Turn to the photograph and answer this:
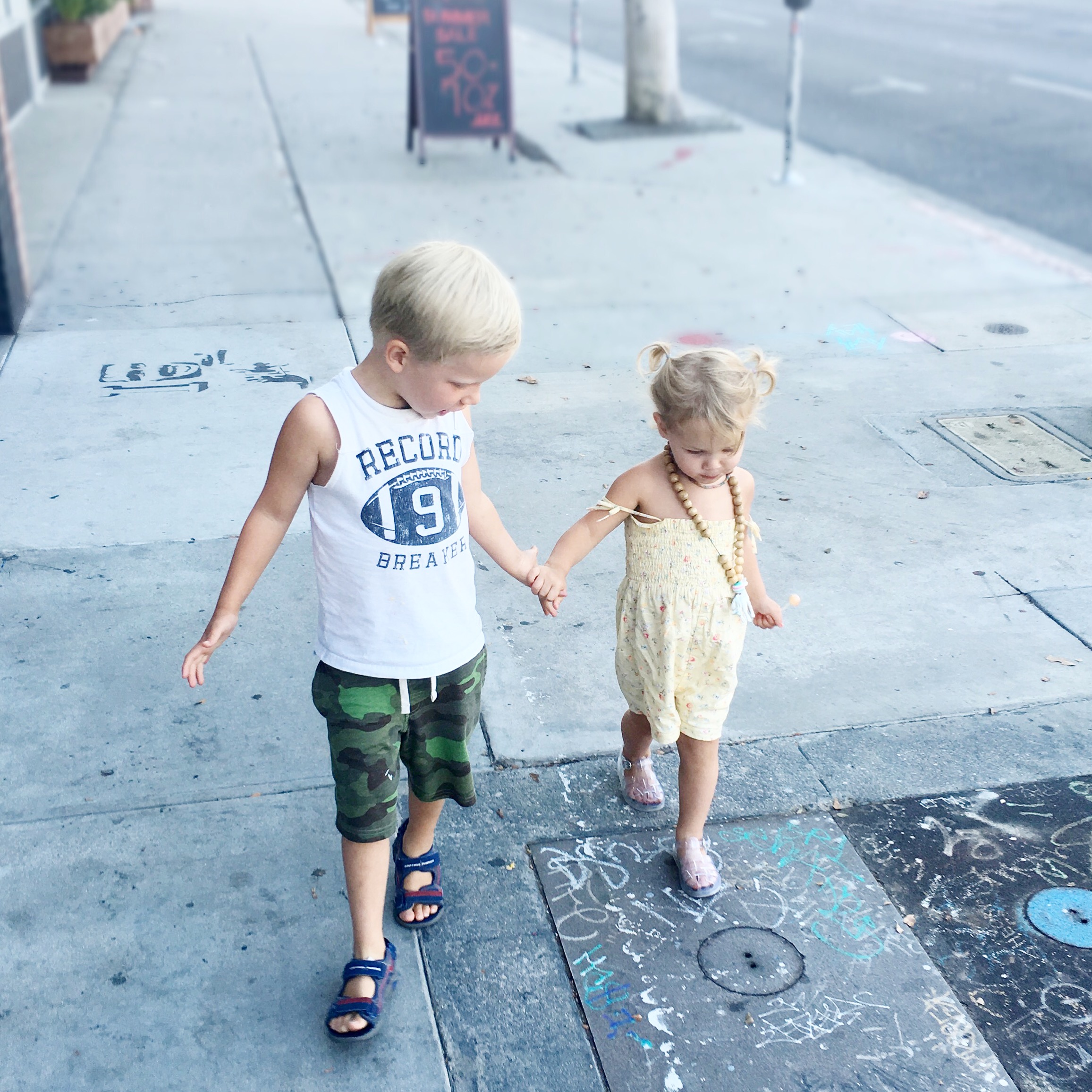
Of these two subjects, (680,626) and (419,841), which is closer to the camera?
(680,626)

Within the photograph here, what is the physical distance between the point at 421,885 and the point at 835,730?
1306mm

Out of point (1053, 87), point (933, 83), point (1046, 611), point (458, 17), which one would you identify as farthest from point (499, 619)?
point (933, 83)

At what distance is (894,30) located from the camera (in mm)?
22812

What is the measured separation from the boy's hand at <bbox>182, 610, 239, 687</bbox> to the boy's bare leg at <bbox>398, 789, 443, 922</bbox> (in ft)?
1.93

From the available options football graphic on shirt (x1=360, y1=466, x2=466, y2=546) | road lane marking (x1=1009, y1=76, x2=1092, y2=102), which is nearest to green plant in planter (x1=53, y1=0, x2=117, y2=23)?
road lane marking (x1=1009, y1=76, x2=1092, y2=102)

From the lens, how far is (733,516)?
2838 mm

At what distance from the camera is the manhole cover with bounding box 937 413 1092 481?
5211mm

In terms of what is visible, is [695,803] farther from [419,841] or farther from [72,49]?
[72,49]

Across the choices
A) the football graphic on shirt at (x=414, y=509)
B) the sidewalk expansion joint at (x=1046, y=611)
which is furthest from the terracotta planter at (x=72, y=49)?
the football graphic on shirt at (x=414, y=509)

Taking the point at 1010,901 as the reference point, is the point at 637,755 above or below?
above

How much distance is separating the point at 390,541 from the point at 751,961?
1.21 meters

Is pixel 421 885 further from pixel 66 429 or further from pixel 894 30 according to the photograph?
pixel 894 30

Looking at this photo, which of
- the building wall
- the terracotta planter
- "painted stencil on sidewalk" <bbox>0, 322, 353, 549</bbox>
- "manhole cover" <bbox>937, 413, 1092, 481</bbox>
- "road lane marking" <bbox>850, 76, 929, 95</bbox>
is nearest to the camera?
"painted stencil on sidewalk" <bbox>0, 322, 353, 549</bbox>

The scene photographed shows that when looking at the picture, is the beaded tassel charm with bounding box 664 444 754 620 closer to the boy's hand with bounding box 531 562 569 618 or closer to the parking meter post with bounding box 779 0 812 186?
the boy's hand with bounding box 531 562 569 618
